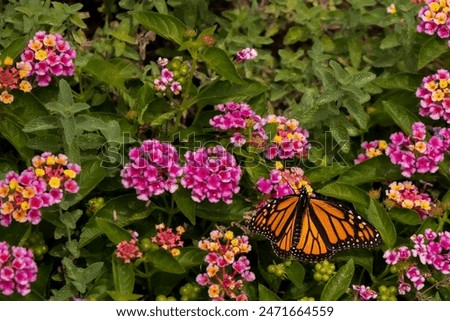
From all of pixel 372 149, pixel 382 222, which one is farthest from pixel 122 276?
pixel 372 149

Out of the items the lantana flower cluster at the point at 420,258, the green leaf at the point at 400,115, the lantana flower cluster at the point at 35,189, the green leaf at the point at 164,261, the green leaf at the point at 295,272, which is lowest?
the green leaf at the point at 295,272

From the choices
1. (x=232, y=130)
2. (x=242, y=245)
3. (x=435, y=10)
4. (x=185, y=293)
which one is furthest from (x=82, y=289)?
(x=435, y=10)

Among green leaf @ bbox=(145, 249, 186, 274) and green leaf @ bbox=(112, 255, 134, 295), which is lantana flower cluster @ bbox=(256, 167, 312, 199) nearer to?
green leaf @ bbox=(145, 249, 186, 274)

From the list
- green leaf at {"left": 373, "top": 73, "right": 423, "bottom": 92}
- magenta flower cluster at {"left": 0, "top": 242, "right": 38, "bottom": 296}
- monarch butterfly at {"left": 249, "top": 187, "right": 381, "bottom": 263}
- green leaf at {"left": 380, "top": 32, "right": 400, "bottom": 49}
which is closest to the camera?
magenta flower cluster at {"left": 0, "top": 242, "right": 38, "bottom": 296}

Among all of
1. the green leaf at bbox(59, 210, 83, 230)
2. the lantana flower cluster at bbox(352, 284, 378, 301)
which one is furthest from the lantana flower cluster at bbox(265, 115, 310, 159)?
the green leaf at bbox(59, 210, 83, 230)

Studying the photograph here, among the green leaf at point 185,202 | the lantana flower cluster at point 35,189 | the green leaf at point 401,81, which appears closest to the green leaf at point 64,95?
the lantana flower cluster at point 35,189

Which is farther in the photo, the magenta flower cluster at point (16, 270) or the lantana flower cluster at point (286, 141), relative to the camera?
the lantana flower cluster at point (286, 141)

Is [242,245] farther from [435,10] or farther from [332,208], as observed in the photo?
[435,10]

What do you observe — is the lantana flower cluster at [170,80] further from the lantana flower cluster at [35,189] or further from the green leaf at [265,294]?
the green leaf at [265,294]
